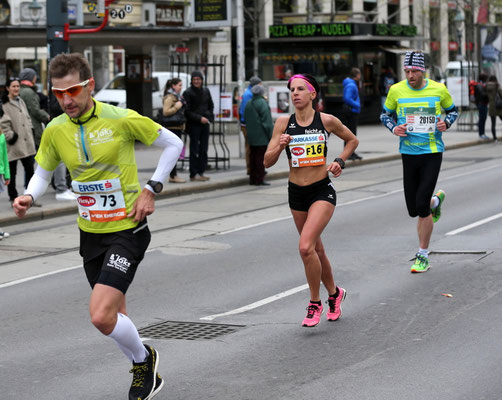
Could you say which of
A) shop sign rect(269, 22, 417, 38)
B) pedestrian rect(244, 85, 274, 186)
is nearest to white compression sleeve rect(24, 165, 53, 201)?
pedestrian rect(244, 85, 274, 186)

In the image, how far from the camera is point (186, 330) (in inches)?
298

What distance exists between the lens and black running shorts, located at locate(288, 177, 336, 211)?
762 cm

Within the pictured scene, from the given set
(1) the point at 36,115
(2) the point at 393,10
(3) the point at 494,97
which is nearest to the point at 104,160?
(1) the point at 36,115

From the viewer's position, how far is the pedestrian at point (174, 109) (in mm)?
18125

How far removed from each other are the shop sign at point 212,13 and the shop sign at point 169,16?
665 cm

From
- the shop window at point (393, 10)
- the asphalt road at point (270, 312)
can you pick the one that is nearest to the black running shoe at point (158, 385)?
the asphalt road at point (270, 312)

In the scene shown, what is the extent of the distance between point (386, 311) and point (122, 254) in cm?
297

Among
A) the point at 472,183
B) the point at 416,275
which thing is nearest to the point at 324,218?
the point at 416,275

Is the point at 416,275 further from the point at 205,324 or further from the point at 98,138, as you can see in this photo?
the point at 98,138

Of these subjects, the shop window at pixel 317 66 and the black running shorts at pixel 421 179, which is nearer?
the black running shorts at pixel 421 179

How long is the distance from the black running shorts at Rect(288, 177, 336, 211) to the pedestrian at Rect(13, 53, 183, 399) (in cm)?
197

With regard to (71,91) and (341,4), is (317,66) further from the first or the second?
(71,91)

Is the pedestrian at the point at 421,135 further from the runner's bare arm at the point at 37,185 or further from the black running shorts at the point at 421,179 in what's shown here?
the runner's bare arm at the point at 37,185

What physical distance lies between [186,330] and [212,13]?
638 inches
